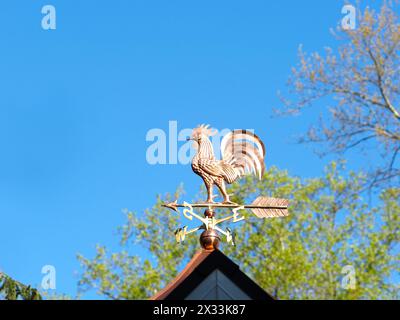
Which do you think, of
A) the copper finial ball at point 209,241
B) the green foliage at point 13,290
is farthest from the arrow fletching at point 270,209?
the green foliage at point 13,290

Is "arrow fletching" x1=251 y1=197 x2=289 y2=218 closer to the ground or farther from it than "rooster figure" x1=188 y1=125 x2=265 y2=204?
closer to the ground

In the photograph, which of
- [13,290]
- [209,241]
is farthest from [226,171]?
[13,290]

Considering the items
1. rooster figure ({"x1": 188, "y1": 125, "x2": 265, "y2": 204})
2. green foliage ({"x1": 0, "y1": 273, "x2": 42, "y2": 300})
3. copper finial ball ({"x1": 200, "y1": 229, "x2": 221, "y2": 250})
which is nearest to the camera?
copper finial ball ({"x1": 200, "y1": 229, "x2": 221, "y2": 250})

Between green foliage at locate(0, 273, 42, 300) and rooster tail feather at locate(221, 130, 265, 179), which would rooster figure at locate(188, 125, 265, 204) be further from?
green foliage at locate(0, 273, 42, 300)

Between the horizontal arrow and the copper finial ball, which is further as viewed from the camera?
the horizontal arrow

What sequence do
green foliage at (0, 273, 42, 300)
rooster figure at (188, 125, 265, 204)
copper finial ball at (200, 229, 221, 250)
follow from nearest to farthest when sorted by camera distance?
copper finial ball at (200, 229, 221, 250) → rooster figure at (188, 125, 265, 204) → green foliage at (0, 273, 42, 300)

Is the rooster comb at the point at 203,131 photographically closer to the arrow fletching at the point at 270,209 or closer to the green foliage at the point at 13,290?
the arrow fletching at the point at 270,209

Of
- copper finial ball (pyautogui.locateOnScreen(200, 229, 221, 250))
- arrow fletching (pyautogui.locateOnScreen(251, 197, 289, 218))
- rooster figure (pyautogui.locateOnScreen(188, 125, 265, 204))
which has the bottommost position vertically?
copper finial ball (pyautogui.locateOnScreen(200, 229, 221, 250))

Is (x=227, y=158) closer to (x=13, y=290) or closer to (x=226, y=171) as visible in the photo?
(x=226, y=171)

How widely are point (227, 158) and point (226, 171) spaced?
160 mm

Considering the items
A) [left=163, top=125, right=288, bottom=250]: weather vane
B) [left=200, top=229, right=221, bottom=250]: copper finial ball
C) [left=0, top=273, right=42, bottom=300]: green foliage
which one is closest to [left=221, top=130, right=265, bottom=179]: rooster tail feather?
[left=163, top=125, right=288, bottom=250]: weather vane

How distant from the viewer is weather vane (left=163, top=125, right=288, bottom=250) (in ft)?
20.4
